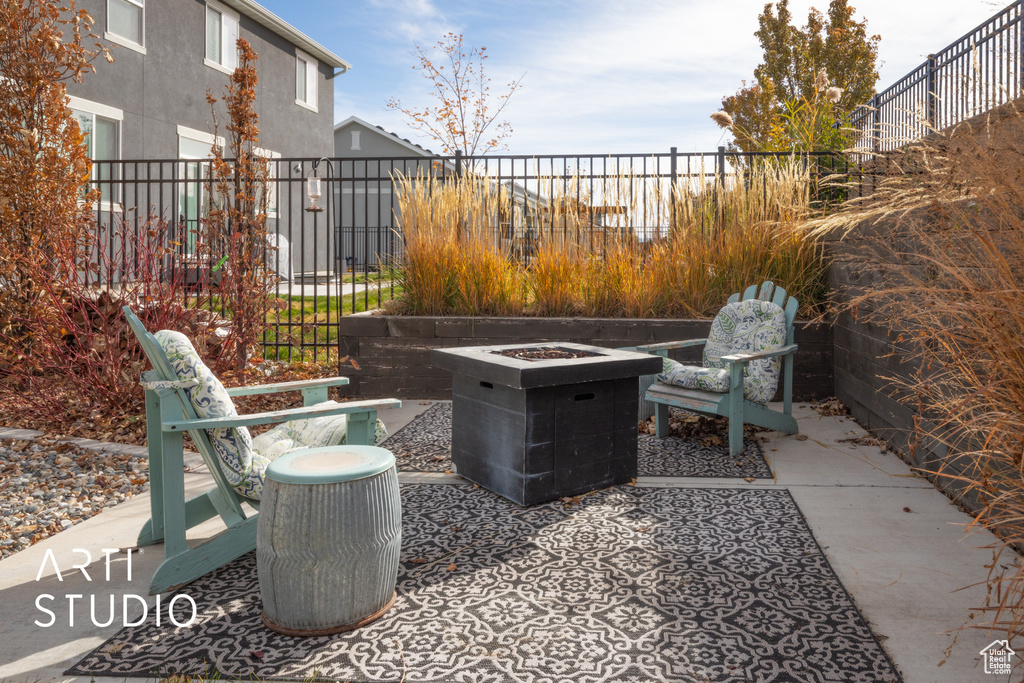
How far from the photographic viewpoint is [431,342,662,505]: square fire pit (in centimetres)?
329

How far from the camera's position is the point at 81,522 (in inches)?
121

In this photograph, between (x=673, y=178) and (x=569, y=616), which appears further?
Result: (x=673, y=178)

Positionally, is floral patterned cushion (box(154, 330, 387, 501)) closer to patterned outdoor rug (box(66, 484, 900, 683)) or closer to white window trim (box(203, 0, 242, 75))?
patterned outdoor rug (box(66, 484, 900, 683))

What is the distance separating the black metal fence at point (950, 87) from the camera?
2934mm

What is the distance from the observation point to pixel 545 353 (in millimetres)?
3934

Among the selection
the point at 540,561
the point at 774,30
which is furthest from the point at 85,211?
the point at 774,30

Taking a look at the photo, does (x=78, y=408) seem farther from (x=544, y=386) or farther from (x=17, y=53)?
(x=544, y=386)

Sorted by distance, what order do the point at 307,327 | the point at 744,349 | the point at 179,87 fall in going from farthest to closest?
the point at 179,87
the point at 307,327
the point at 744,349

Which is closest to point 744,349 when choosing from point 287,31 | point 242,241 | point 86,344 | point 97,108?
point 242,241

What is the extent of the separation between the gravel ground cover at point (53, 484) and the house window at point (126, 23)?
8731 mm

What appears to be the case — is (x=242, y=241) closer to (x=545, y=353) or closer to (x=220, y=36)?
(x=545, y=353)

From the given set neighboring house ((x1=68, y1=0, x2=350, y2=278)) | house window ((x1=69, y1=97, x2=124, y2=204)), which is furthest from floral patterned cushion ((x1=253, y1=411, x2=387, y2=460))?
house window ((x1=69, y1=97, x2=124, y2=204))

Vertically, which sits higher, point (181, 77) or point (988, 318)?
point (181, 77)

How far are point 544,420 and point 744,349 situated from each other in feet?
6.71
